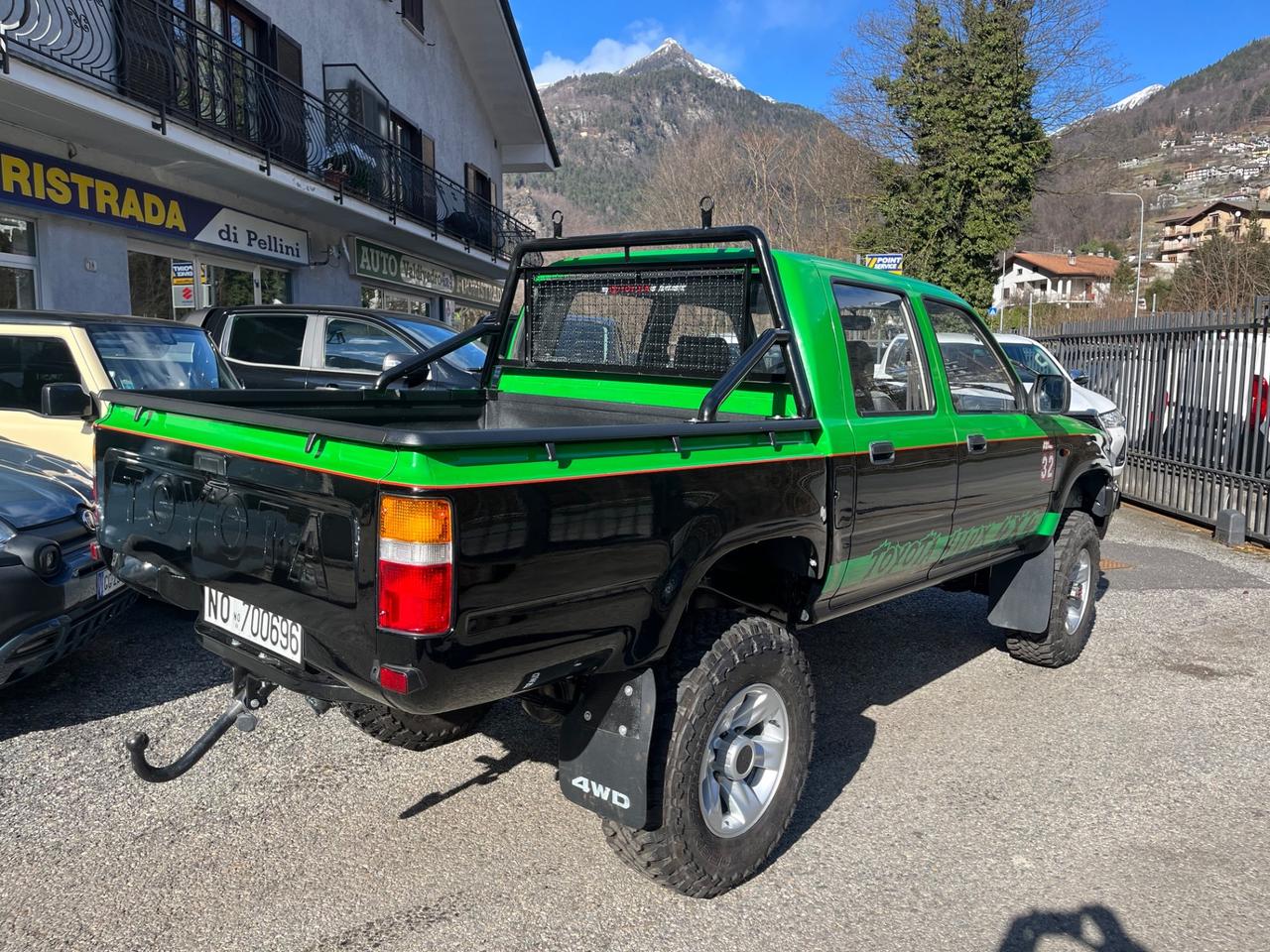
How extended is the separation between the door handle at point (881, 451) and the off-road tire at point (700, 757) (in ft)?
2.58

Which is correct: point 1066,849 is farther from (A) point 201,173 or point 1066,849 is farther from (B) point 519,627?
(A) point 201,173

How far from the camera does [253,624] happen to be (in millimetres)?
2691

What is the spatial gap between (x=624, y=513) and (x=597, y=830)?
4.90 feet

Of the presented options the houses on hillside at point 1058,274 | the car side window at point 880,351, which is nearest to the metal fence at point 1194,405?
the car side window at point 880,351

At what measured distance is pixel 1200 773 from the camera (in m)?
3.94

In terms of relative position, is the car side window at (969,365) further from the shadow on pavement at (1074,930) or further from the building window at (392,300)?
the building window at (392,300)

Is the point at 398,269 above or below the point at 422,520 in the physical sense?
above

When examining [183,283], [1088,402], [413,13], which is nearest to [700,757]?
[183,283]

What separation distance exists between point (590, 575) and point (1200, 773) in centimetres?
307

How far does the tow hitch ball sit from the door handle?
2196 millimetres

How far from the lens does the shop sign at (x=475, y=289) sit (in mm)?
23531

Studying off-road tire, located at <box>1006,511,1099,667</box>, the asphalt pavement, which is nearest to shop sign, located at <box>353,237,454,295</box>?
the asphalt pavement

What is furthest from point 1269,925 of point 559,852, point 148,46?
point 148,46

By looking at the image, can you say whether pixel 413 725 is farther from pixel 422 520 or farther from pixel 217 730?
pixel 422 520
